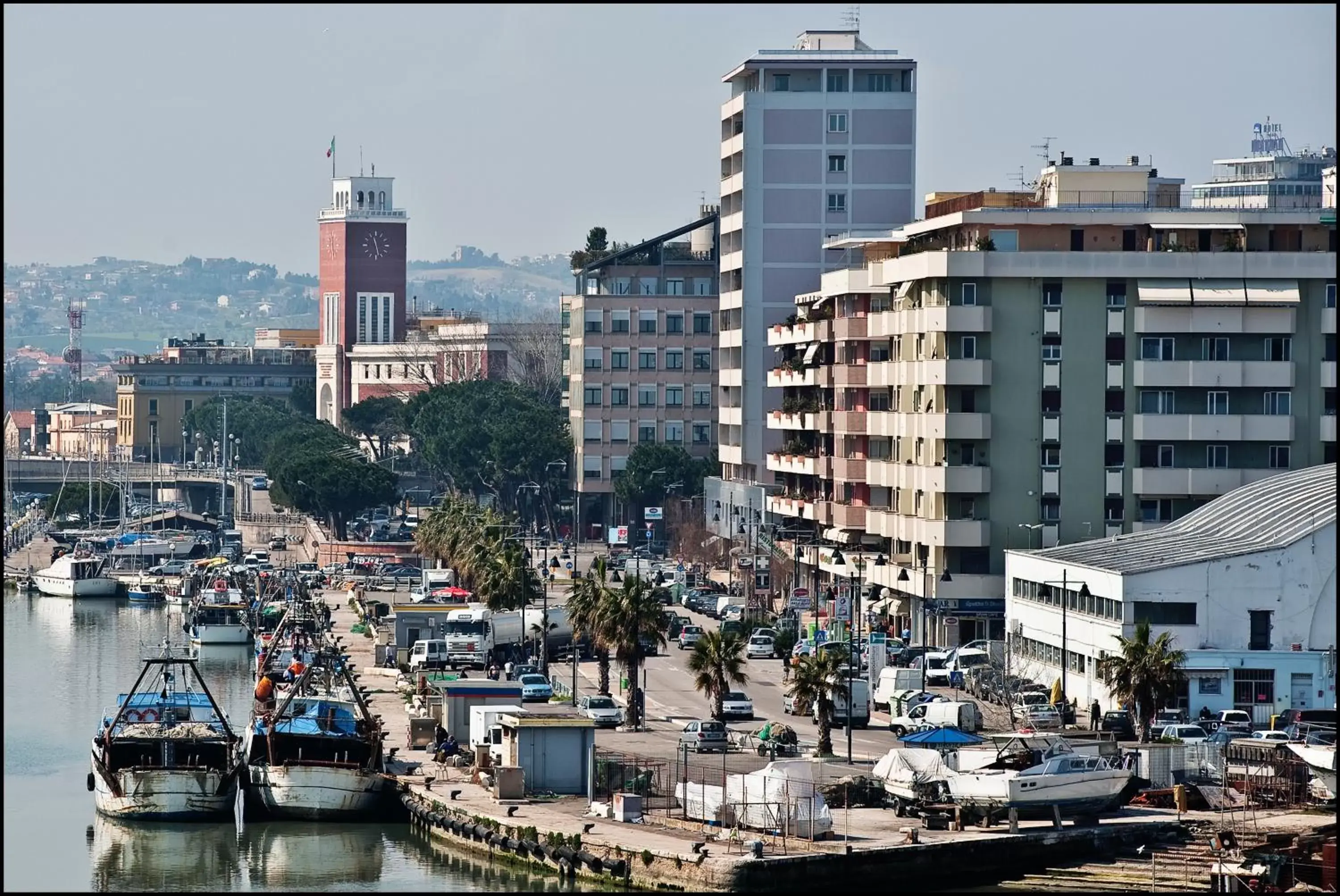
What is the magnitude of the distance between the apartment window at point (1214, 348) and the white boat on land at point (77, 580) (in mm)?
69566

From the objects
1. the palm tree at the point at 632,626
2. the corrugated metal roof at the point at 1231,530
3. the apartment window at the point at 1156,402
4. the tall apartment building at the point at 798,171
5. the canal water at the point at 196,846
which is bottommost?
the canal water at the point at 196,846

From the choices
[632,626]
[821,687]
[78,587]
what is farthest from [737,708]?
[78,587]

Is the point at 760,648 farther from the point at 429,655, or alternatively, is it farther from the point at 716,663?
the point at 716,663

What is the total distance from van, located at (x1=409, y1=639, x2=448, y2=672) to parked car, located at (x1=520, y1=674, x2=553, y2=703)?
9.77 m

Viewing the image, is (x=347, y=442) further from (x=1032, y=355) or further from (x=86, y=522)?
(x=1032, y=355)

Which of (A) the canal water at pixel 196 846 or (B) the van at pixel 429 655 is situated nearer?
(A) the canal water at pixel 196 846

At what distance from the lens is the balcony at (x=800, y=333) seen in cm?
10481

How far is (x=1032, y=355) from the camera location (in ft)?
283

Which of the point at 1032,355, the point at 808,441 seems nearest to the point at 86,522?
the point at 808,441

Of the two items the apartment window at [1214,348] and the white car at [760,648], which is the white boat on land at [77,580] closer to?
the white car at [760,648]

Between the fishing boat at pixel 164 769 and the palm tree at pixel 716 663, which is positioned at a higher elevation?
the palm tree at pixel 716 663

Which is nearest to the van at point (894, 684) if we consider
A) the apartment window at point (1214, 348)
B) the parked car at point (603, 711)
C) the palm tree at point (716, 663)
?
the palm tree at point (716, 663)

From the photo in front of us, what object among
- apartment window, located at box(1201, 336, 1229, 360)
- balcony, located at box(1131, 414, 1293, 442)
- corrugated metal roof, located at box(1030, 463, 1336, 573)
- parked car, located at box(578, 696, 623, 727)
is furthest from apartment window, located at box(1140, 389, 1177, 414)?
parked car, located at box(578, 696, 623, 727)

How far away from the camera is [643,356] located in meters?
143
